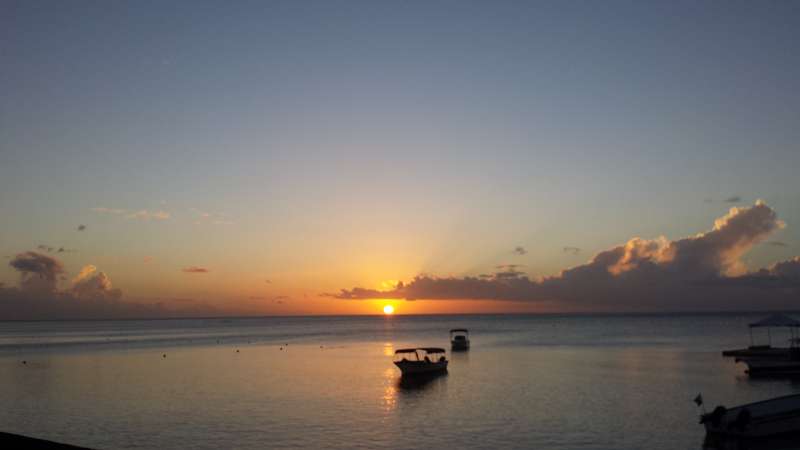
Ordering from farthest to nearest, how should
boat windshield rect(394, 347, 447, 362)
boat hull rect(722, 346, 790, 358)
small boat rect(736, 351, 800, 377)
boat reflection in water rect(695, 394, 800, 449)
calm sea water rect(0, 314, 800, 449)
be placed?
boat windshield rect(394, 347, 447, 362)
boat hull rect(722, 346, 790, 358)
small boat rect(736, 351, 800, 377)
calm sea water rect(0, 314, 800, 449)
boat reflection in water rect(695, 394, 800, 449)

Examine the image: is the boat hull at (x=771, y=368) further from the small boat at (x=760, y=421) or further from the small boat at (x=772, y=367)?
the small boat at (x=760, y=421)

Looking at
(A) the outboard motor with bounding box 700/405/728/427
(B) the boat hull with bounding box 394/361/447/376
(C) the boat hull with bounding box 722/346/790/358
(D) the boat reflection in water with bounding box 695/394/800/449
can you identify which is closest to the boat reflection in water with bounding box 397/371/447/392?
(B) the boat hull with bounding box 394/361/447/376

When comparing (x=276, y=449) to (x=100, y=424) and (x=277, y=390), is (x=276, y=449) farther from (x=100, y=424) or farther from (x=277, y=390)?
(x=277, y=390)

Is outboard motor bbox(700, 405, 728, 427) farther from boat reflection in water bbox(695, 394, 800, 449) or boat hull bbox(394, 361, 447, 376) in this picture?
boat hull bbox(394, 361, 447, 376)

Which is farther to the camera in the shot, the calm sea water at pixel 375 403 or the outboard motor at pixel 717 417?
the calm sea water at pixel 375 403

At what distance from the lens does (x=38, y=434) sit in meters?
33.0

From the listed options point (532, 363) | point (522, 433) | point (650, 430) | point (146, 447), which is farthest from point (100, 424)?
point (532, 363)

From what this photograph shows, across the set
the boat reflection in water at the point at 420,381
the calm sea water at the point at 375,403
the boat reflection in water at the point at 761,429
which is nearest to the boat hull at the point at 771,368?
the calm sea water at the point at 375,403

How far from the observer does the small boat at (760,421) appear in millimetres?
28172

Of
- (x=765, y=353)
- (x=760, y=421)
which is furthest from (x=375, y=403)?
(x=765, y=353)

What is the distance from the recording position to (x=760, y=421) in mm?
28344

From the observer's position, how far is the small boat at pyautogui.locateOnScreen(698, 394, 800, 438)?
28.2 meters

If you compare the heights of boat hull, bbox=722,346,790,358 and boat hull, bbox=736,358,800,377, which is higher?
boat hull, bbox=722,346,790,358

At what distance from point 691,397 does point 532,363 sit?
86.3 feet
